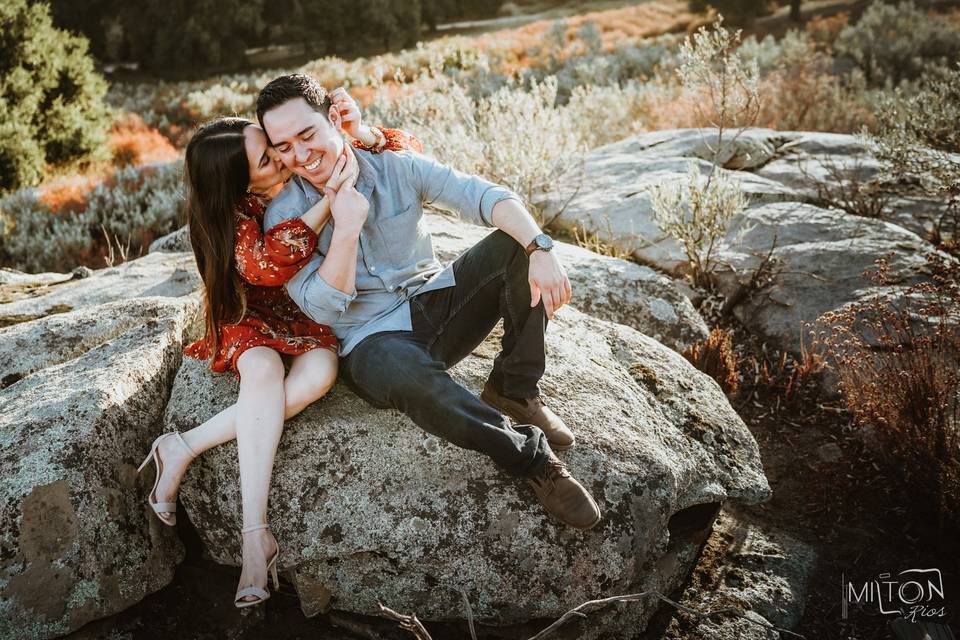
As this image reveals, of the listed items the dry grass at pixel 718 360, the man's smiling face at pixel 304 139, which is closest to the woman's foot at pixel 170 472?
the man's smiling face at pixel 304 139

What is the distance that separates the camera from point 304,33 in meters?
25.1

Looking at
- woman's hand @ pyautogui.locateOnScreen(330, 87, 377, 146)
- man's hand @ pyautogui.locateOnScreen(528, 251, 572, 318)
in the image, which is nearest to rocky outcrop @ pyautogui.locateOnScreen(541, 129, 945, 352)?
man's hand @ pyautogui.locateOnScreen(528, 251, 572, 318)

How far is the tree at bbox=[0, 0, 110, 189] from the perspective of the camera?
8.71 metres

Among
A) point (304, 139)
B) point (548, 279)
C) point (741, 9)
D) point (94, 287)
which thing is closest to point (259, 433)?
point (304, 139)

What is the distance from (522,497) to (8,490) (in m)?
1.81

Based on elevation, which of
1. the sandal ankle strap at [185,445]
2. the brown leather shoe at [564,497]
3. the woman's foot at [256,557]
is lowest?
the woman's foot at [256,557]

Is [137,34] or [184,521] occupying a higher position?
[137,34]

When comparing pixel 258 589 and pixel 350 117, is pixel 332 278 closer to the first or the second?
pixel 350 117

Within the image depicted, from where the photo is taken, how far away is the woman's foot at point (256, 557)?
2.28 m

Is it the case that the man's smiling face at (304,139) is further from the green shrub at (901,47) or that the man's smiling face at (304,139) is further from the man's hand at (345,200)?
the green shrub at (901,47)

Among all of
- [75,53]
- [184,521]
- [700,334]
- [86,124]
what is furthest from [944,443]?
[75,53]

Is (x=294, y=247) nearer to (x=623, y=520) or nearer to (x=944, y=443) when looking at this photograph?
(x=623, y=520)

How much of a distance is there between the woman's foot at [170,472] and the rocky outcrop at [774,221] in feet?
11.1

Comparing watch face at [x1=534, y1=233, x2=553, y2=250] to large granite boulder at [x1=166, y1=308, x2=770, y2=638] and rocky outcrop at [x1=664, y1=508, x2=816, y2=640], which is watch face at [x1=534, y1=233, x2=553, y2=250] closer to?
large granite boulder at [x1=166, y1=308, x2=770, y2=638]
